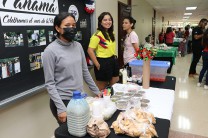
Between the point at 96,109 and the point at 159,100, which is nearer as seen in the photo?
the point at 96,109

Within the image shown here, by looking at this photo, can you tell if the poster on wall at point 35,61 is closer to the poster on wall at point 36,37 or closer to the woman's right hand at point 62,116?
the poster on wall at point 36,37

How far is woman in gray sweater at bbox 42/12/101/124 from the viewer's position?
4.40 ft

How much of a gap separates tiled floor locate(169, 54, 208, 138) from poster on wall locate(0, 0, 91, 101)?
2003 mm

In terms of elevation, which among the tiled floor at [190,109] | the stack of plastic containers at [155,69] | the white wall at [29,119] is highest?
the stack of plastic containers at [155,69]

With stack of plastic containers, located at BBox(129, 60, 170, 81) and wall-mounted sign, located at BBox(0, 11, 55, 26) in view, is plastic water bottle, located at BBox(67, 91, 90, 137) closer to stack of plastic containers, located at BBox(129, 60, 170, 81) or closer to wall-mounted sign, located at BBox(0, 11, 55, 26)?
wall-mounted sign, located at BBox(0, 11, 55, 26)

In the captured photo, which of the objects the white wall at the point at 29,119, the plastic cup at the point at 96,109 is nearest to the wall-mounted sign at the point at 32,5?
the white wall at the point at 29,119

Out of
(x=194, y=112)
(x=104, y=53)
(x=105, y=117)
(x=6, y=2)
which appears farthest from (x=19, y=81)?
(x=194, y=112)

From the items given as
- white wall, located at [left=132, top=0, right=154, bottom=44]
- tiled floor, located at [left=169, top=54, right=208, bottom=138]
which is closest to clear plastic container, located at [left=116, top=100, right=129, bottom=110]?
Result: tiled floor, located at [left=169, top=54, right=208, bottom=138]

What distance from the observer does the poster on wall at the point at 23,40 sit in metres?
1.49

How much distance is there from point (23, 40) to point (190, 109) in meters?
2.80

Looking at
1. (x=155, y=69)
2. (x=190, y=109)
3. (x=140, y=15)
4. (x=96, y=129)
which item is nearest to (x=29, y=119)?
(x=96, y=129)

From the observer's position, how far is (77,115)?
0.99m

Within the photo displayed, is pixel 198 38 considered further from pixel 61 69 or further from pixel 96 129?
pixel 96 129

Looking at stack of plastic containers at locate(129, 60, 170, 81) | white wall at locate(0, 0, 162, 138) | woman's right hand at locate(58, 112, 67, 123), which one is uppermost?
stack of plastic containers at locate(129, 60, 170, 81)
